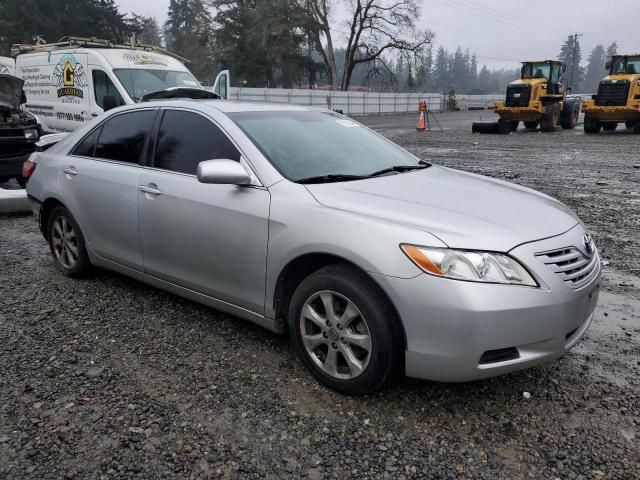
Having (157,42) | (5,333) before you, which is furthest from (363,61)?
(157,42)

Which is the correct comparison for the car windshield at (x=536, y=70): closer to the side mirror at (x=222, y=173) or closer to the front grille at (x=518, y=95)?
the front grille at (x=518, y=95)

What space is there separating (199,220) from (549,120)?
20.5 m

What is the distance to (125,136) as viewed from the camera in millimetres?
4172

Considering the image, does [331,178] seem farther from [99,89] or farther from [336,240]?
[99,89]

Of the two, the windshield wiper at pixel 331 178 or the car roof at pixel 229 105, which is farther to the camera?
the car roof at pixel 229 105

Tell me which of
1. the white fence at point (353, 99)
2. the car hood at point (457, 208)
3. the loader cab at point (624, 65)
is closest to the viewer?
the car hood at point (457, 208)

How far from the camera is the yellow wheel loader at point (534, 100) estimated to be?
2005cm

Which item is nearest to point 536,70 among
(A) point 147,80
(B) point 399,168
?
(A) point 147,80

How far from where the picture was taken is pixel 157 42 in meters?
88.2

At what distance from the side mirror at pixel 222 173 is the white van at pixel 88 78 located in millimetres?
7478

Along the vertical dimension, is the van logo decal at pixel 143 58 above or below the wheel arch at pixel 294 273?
above

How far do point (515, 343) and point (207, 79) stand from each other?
5091cm

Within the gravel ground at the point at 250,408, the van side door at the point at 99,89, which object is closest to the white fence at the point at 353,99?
the van side door at the point at 99,89

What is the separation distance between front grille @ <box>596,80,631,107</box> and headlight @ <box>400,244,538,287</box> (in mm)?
18942
